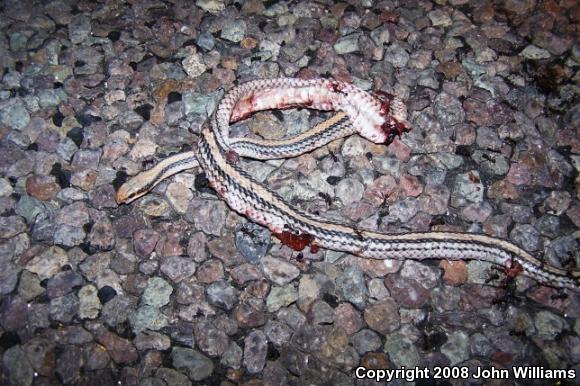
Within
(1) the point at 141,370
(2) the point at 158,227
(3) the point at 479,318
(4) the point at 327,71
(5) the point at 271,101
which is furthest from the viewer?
(4) the point at 327,71

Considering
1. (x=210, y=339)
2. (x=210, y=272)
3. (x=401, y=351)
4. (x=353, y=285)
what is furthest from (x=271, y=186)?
(x=401, y=351)

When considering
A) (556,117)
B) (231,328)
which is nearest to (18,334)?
(231,328)

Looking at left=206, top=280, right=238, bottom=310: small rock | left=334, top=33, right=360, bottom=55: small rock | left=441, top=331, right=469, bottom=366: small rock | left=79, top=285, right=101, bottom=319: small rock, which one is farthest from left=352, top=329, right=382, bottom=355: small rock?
left=334, top=33, right=360, bottom=55: small rock

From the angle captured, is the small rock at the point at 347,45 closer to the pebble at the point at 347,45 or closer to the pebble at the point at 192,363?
the pebble at the point at 347,45

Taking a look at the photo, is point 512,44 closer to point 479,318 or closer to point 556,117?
point 556,117

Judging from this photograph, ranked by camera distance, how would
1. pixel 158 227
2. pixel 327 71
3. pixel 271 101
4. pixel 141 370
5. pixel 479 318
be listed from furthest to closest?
pixel 327 71, pixel 271 101, pixel 158 227, pixel 479 318, pixel 141 370

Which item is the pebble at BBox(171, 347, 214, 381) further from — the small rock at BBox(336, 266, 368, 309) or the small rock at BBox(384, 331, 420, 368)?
the small rock at BBox(384, 331, 420, 368)

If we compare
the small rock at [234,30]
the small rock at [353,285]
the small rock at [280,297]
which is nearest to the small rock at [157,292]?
the small rock at [280,297]

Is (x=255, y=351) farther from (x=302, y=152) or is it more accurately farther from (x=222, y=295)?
(x=302, y=152)
